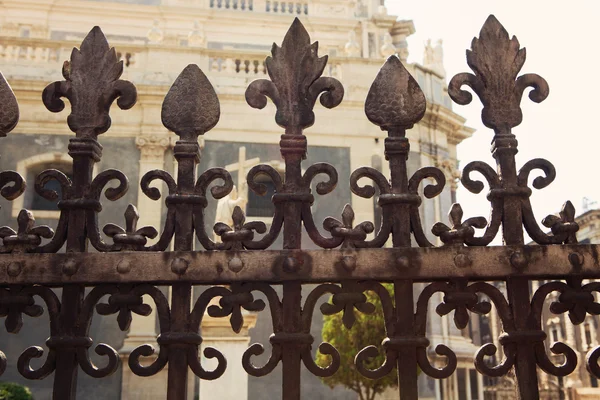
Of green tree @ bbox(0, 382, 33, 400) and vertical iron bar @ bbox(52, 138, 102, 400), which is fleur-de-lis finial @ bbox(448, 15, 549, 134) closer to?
vertical iron bar @ bbox(52, 138, 102, 400)

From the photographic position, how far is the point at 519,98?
9.09 ft

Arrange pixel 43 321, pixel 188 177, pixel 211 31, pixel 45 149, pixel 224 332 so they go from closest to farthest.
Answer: pixel 188 177, pixel 224 332, pixel 43 321, pixel 45 149, pixel 211 31

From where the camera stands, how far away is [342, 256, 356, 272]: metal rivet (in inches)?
99.3

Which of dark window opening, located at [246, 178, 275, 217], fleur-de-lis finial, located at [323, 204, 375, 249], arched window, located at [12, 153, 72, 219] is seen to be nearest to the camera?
fleur-de-lis finial, located at [323, 204, 375, 249]

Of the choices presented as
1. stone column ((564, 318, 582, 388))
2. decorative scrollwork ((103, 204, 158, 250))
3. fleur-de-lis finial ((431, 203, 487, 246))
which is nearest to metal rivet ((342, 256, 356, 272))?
fleur-de-lis finial ((431, 203, 487, 246))

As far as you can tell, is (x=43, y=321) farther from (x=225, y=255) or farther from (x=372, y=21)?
(x=372, y=21)

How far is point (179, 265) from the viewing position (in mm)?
2533

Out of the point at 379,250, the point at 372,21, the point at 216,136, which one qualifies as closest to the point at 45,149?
the point at 216,136

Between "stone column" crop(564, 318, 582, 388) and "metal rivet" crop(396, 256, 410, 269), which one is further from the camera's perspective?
"stone column" crop(564, 318, 582, 388)

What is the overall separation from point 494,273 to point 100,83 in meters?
1.84

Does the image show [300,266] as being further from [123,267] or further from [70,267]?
[70,267]

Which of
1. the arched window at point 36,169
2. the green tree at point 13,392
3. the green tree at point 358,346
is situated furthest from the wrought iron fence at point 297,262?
the arched window at point 36,169

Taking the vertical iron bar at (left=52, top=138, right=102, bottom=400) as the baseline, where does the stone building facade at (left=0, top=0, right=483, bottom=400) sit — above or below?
above

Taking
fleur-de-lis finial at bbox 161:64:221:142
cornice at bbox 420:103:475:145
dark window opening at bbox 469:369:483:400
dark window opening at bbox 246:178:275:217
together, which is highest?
cornice at bbox 420:103:475:145
